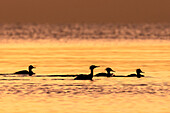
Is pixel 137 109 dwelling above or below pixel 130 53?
below

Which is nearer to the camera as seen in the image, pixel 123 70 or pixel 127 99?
pixel 127 99

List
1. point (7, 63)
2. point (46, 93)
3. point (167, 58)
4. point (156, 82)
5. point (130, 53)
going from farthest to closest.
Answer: point (130, 53)
point (167, 58)
point (7, 63)
point (156, 82)
point (46, 93)

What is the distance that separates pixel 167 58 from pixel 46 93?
81.7ft

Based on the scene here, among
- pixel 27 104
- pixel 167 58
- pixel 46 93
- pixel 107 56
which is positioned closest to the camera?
pixel 27 104

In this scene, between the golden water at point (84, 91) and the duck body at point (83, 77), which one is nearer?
the golden water at point (84, 91)

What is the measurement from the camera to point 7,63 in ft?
174

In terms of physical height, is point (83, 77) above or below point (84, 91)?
above

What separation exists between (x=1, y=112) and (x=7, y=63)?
24.3 meters

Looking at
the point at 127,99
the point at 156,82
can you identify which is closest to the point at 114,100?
the point at 127,99

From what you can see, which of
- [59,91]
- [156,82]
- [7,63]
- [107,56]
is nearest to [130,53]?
[107,56]

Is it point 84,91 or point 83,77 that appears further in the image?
point 83,77

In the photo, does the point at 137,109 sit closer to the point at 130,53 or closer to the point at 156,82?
the point at 156,82

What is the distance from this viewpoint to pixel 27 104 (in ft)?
101

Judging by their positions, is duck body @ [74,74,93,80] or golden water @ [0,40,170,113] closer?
golden water @ [0,40,170,113]
